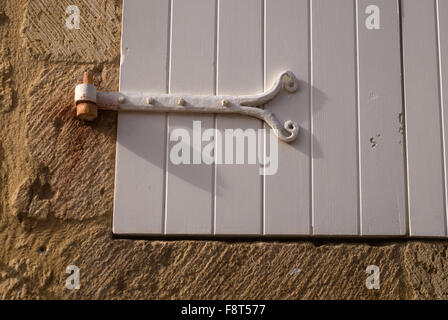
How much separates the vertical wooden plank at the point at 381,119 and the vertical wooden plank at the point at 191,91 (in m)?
0.48

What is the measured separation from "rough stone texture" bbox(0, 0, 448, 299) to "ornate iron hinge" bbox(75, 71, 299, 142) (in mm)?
51

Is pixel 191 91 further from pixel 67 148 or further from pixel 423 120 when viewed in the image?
pixel 423 120

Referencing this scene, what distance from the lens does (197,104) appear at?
70.6 inches

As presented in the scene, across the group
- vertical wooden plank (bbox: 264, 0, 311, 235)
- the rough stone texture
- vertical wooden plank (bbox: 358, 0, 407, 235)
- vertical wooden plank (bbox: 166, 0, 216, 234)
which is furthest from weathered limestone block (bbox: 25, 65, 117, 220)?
vertical wooden plank (bbox: 358, 0, 407, 235)

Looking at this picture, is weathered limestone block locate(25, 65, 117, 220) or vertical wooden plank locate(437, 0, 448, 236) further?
vertical wooden plank locate(437, 0, 448, 236)

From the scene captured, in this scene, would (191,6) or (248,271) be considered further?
(191,6)

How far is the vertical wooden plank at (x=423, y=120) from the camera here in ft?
5.91

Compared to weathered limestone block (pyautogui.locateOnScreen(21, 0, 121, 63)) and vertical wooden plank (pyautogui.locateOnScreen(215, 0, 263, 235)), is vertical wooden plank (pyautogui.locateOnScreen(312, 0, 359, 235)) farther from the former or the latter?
weathered limestone block (pyautogui.locateOnScreen(21, 0, 121, 63))

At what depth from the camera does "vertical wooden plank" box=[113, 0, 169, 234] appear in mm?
1748

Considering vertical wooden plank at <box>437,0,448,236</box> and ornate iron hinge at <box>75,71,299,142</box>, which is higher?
vertical wooden plank at <box>437,0,448,236</box>

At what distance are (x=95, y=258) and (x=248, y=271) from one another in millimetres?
456

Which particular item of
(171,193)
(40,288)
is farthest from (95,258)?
(171,193)

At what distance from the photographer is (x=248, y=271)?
1735 mm
